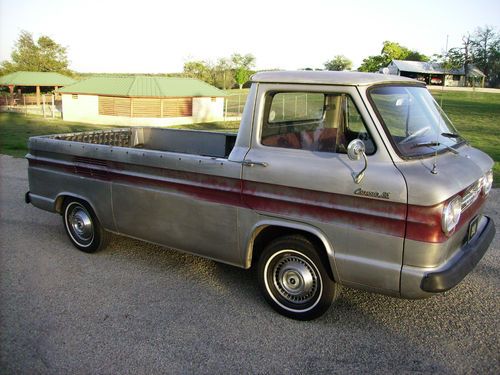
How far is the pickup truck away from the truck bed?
1.68m

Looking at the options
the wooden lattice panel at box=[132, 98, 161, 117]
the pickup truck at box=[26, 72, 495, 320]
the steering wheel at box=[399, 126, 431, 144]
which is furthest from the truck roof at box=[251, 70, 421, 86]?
the wooden lattice panel at box=[132, 98, 161, 117]

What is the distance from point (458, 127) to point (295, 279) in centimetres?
2390

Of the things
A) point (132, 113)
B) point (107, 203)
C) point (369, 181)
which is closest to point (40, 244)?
point (107, 203)

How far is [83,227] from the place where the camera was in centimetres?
563

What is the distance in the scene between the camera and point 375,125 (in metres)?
3.64

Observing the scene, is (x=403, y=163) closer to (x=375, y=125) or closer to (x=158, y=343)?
(x=375, y=125)

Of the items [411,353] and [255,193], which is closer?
[411,353]

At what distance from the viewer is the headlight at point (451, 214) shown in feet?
11.0

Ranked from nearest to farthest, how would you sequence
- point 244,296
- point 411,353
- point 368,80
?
point 411,353 < point 368,80 < point 244,296

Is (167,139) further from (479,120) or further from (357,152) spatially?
(479,120)

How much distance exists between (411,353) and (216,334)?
1.56m

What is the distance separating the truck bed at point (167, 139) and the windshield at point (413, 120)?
260cm

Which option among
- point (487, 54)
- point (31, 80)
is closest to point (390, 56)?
point (487, 54)

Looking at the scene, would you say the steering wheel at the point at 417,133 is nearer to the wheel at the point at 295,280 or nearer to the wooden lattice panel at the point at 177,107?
the wheel at the point at 295,280
